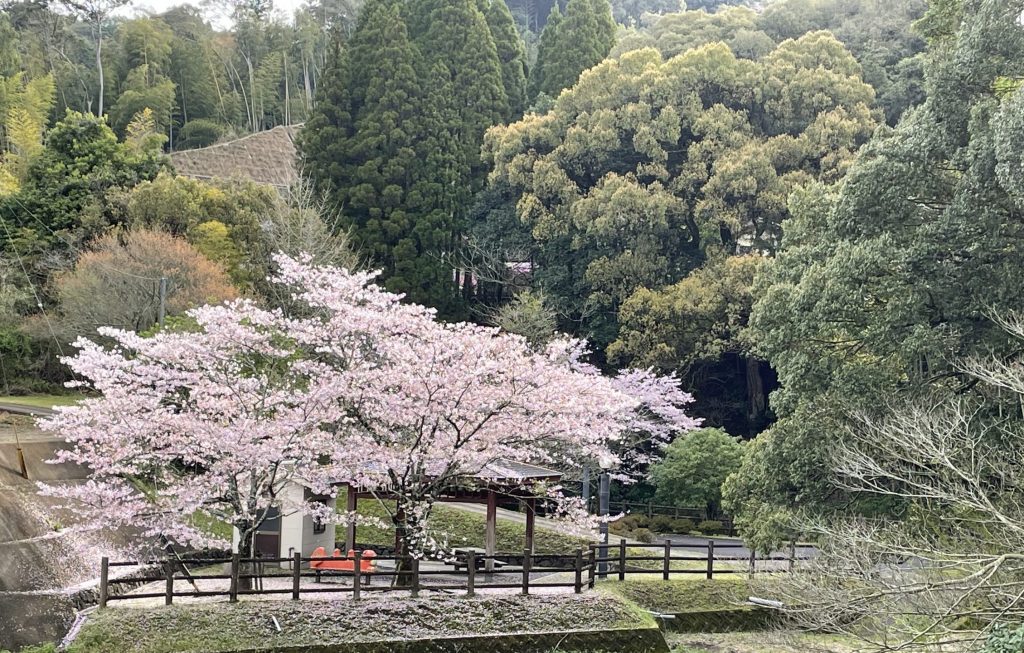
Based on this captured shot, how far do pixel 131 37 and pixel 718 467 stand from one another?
41.3m

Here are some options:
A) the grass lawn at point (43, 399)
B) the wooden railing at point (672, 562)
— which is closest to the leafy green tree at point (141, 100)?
the grass lawn at point (43, 399)

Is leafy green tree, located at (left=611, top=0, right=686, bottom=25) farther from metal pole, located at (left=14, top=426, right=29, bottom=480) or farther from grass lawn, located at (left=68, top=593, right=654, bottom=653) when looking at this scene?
grass lawn, located at (left=68, top=593, right=654, bottom=653)

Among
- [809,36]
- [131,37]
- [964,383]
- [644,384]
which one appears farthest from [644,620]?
[131,37]

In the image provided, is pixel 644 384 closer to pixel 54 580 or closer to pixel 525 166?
pixel 525 166

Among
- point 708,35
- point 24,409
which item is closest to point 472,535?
point 24,409

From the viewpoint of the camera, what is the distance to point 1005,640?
10953 mm

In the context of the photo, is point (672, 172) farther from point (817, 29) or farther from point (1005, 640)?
point (1005, 640)

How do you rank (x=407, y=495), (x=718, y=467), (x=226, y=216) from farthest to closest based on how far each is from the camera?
1. (x=226, y=216)
2. (x=718, y=467)
3. (x=407, y=495)

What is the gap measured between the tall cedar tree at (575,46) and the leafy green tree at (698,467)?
17.8 m

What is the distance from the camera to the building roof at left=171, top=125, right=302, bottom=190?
4566cm

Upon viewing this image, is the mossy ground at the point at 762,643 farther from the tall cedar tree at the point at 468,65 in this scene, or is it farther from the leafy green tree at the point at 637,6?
the leafy green tree at the point at 637,6

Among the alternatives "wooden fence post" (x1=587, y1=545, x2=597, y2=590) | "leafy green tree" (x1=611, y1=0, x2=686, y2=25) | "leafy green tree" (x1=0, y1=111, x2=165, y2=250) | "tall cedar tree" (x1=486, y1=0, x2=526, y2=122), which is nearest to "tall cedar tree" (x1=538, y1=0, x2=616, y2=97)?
"tall cedar tree" (x1=486, y1=0, x2=526, y2=122)

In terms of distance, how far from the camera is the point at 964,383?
1716cm

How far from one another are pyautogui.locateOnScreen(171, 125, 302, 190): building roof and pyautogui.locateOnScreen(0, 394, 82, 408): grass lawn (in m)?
18.1
